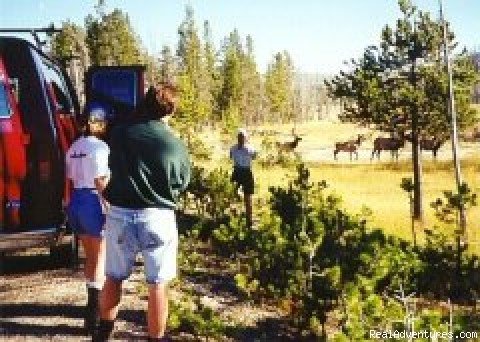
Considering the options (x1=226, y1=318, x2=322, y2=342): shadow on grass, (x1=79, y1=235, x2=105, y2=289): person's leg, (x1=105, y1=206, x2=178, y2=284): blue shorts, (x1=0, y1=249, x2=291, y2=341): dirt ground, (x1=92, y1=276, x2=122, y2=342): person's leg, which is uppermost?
(x1=105, y1=206, x2=178, y2=284): blue shorts

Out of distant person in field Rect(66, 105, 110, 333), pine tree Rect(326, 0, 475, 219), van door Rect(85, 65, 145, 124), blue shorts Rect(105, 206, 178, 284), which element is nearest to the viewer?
blue shorts Rect(105, 206, 178, 284)

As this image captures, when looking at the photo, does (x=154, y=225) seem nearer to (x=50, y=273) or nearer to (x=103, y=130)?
(x=103, y=130)

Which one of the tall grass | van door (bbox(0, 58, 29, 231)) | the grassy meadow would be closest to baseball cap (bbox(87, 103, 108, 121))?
van door (bbox(0, 58, 29, 231))

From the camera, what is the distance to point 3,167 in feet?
20.4

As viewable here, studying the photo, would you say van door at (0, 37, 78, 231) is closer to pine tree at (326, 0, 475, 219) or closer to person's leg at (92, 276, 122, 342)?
person's leg at (92, 276, 122, 342)

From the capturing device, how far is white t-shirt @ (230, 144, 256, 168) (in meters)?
11.9

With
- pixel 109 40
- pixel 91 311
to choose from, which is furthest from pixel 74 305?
pixel 109 40

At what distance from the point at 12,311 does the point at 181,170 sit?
8.15 feet

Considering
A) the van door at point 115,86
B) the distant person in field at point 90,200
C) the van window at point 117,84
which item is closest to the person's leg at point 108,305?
the distant person in field at point 90,200

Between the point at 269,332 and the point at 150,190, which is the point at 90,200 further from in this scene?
the point at 269,332

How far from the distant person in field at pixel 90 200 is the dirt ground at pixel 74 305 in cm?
47

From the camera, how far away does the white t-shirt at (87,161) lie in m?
4.89

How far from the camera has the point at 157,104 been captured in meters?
4.39

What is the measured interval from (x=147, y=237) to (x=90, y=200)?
1029 mm
